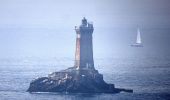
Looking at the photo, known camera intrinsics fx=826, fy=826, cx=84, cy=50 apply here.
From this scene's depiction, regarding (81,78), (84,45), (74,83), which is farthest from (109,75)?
(74,83)

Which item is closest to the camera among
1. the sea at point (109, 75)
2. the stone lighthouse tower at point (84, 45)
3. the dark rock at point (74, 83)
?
the sea at point (109, 75)

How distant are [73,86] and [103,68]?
15.5m

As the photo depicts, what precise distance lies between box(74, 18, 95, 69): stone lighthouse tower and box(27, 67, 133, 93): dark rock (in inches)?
20.0

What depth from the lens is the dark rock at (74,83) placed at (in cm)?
4266

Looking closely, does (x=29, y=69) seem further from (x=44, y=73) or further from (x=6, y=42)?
(x=6, y=42)

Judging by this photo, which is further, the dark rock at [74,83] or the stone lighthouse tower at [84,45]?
the stone lighthouse tower at [84,45]

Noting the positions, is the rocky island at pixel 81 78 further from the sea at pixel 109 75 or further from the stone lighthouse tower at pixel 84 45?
the sea at pixel 109 75

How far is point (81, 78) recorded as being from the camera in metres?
42.9

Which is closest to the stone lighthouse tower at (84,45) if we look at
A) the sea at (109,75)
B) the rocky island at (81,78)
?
the rocky island at (81,78)

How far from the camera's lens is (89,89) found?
140ft

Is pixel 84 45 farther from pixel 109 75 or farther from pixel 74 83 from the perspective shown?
pixel 109 75

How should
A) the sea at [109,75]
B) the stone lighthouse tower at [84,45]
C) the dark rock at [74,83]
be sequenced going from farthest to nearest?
the stone lighthouse tower at [84,45] → the dark rock at [74,83] → the sea at [109,75]

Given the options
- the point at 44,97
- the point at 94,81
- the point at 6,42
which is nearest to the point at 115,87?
the point at 94,81

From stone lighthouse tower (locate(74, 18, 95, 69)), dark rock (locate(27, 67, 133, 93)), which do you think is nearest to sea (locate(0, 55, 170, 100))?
dark rock (locate(27, 67, 133, 93))
